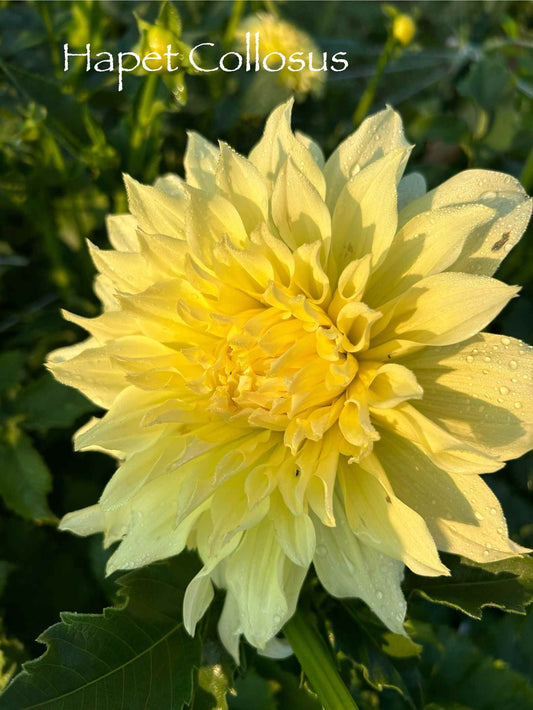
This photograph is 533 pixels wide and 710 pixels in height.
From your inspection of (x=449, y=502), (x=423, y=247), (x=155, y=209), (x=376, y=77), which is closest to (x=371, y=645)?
(x=449, y=502)

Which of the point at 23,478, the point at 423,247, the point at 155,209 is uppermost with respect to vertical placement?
the point at 155,209

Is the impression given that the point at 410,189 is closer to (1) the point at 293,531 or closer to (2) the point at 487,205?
(2) the point at 487,205

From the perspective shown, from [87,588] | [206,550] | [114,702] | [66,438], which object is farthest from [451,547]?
[66,438]

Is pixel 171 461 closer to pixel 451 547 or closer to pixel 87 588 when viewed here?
pixel 451 547

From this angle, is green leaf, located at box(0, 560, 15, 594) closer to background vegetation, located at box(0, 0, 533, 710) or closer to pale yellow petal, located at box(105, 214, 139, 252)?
background vegetation, located at box(0, 0, 533, 710)

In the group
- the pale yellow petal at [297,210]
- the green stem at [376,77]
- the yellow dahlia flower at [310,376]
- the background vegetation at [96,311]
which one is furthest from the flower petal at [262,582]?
the green stem at [376,77]
